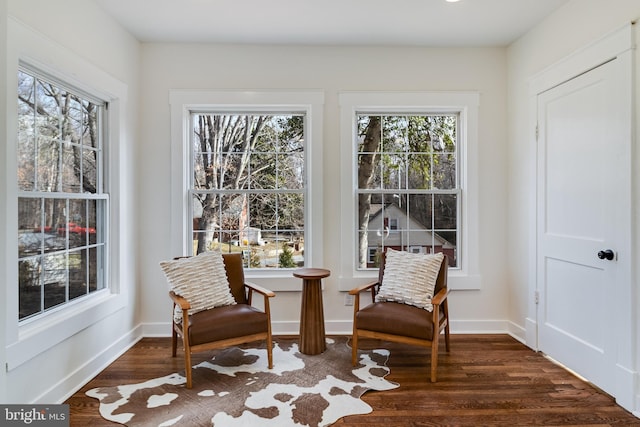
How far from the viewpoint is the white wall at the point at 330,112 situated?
339 cm

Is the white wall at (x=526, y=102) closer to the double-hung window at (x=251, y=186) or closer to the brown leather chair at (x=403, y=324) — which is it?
the brown leather chair at (x=403, y=324)

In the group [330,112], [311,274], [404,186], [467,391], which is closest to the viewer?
[467,391]

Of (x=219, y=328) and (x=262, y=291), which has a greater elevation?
(x=262, y=291)

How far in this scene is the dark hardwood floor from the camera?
2074 mm

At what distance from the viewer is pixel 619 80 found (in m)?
2.26

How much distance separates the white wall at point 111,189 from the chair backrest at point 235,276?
0.93 metres

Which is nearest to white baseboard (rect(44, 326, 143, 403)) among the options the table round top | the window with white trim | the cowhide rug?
the cowhide rug

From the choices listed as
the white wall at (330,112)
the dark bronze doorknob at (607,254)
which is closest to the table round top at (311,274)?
the white wall at (330,112)

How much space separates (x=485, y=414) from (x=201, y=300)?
2.06 m

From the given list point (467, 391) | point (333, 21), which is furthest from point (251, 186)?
point (467, 391)

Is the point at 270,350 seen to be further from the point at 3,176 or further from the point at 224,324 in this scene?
the point at 3,176

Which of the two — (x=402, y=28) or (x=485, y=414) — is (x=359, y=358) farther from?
(x=402, y=28)

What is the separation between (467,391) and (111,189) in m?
3.17

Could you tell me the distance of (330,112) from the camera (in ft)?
11.3
